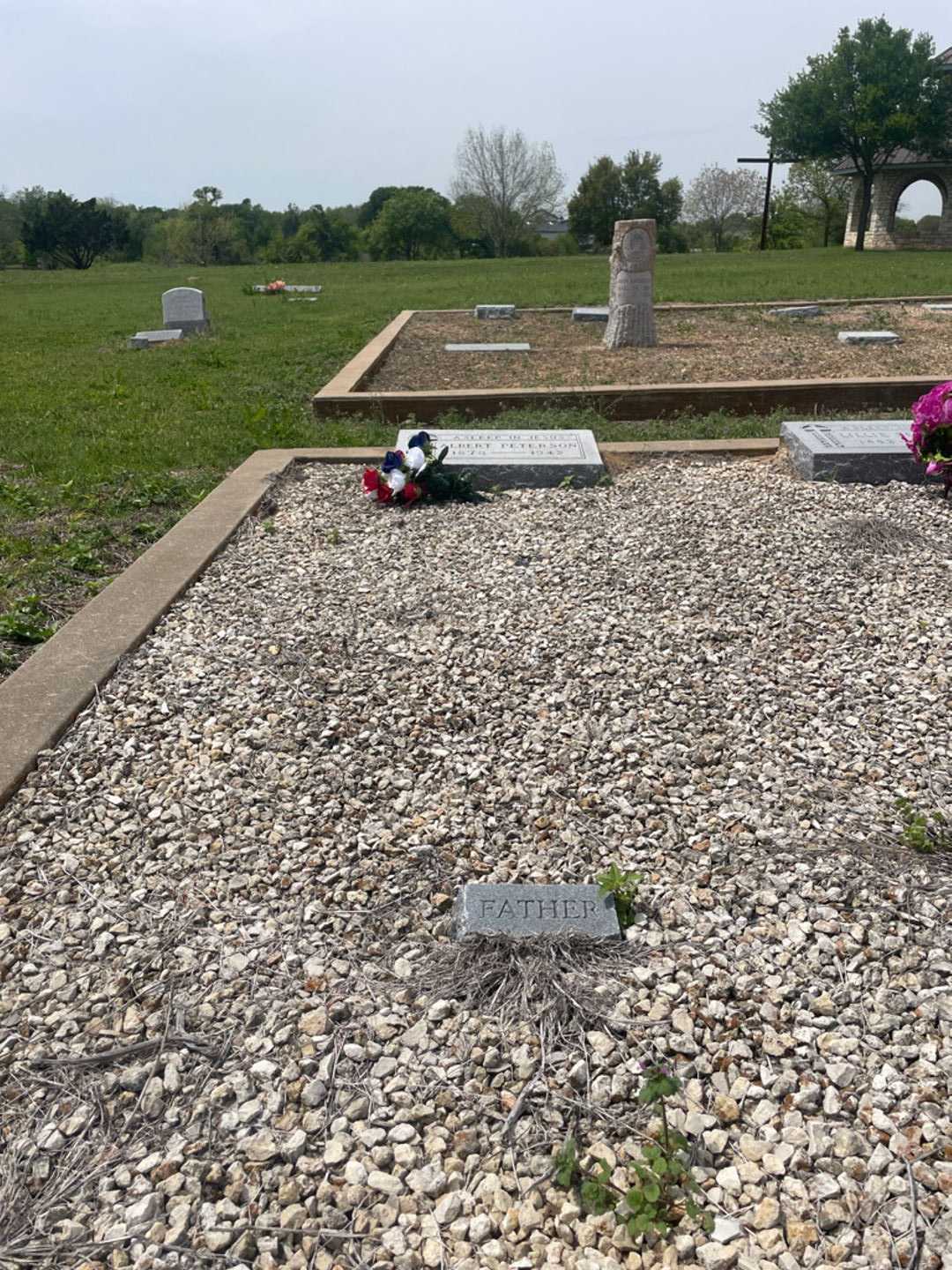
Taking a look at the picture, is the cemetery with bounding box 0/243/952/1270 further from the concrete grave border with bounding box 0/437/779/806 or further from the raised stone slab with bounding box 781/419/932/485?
the raised stone slab with bounding box 781/419/932/485

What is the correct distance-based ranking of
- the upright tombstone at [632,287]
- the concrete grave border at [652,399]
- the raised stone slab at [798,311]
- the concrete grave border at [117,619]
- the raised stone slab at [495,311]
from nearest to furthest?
the concrete grave border at [117,619] → the concrete grave border at [652,399] → the upright tombstone at [632,287] → the raised stone slab at [798,311] → the raised stone slab at [495,311]

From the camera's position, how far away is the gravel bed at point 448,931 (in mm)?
1666

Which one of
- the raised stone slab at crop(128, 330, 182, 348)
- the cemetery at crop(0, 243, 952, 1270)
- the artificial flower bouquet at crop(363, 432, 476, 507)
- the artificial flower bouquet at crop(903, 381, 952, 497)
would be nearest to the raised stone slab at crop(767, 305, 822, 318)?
the raised stone slab at crop(128, 330, 182, 348)

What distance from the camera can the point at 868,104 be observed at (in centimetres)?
3769

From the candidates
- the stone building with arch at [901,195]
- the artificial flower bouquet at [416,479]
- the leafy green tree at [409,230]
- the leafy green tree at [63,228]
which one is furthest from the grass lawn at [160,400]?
the leafy green tree at [409,230]

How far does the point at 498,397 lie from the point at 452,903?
580 cm

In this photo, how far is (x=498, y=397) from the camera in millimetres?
7645

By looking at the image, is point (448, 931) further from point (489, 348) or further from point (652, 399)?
point (489, 348)

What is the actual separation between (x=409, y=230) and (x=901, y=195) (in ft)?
76.5

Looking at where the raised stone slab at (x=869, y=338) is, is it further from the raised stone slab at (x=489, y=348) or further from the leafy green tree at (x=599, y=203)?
the leafy green tree at (x=599, y=203)

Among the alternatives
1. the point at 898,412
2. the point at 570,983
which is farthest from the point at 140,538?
the point at 898,412

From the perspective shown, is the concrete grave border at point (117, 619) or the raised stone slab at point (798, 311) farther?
the raised stone slab at point (798, 311)

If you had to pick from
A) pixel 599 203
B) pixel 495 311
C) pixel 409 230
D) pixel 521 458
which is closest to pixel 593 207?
pixel 599 203

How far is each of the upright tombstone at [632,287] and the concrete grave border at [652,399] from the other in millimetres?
3186
